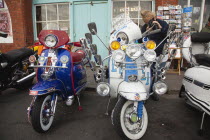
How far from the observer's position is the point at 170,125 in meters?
2.66

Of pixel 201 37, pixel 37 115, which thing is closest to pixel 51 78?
pixel 37 115

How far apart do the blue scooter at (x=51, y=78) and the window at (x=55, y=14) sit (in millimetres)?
3948

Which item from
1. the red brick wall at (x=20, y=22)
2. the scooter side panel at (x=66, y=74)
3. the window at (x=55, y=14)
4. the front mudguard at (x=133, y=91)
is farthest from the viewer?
the window at (x=55, y=14)

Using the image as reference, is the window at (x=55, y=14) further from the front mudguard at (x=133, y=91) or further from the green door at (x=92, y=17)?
the front mudguard at (x=133, y=91)

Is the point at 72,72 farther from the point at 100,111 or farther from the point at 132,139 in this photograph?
the point at 132,139

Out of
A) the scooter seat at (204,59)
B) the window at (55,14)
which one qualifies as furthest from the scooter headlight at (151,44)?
the window at (55,14)

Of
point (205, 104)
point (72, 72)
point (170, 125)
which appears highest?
point (72, 72)

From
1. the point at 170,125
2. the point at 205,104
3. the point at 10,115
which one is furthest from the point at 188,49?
the point at 10,115

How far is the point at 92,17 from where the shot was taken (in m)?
6.41

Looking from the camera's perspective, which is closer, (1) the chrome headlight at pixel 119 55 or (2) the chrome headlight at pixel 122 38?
(1) the chrome headlight at pixel 119 55

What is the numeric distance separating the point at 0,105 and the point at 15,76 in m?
0.72

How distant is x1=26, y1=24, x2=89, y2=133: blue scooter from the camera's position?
7.61ft

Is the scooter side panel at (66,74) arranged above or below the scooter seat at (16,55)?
below

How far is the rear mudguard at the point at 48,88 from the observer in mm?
2268
